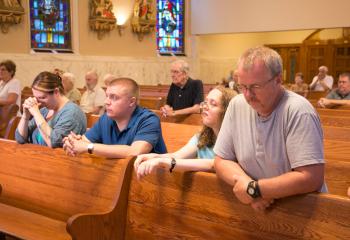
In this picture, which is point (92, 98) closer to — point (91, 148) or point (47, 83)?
point (47, 83)

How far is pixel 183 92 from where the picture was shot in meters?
6.01

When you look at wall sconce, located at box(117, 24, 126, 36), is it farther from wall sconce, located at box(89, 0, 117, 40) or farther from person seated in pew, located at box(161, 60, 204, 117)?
person seated in pew, located at box(161, 60, 204, 117)

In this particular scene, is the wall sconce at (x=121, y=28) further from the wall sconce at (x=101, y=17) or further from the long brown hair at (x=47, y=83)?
the long brown hair at (x=47, y=83)

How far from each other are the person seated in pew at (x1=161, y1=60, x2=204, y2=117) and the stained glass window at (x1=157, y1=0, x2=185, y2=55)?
9891 millimetres

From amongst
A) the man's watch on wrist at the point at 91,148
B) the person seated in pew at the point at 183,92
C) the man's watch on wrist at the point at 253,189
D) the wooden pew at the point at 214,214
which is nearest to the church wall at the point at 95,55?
the person seated in pew at the point at 183,92

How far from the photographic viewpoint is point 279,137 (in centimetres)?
203

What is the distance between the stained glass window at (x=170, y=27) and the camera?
620 inches

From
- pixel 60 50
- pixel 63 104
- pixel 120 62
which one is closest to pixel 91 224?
pixel 63 104

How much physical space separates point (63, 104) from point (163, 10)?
12.5 metres

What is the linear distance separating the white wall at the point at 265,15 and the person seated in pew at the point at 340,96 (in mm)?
7140

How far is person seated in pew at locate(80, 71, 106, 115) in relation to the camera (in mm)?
7048

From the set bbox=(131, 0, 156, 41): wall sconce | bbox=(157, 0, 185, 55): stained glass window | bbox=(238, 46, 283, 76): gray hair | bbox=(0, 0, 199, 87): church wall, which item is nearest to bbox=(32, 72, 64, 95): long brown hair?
bbox=(238, 46, 283, 76): gray hair

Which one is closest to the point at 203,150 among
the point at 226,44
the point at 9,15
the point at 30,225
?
the point at 30,225

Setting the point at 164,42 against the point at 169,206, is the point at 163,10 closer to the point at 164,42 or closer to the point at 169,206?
the point at 164,42
